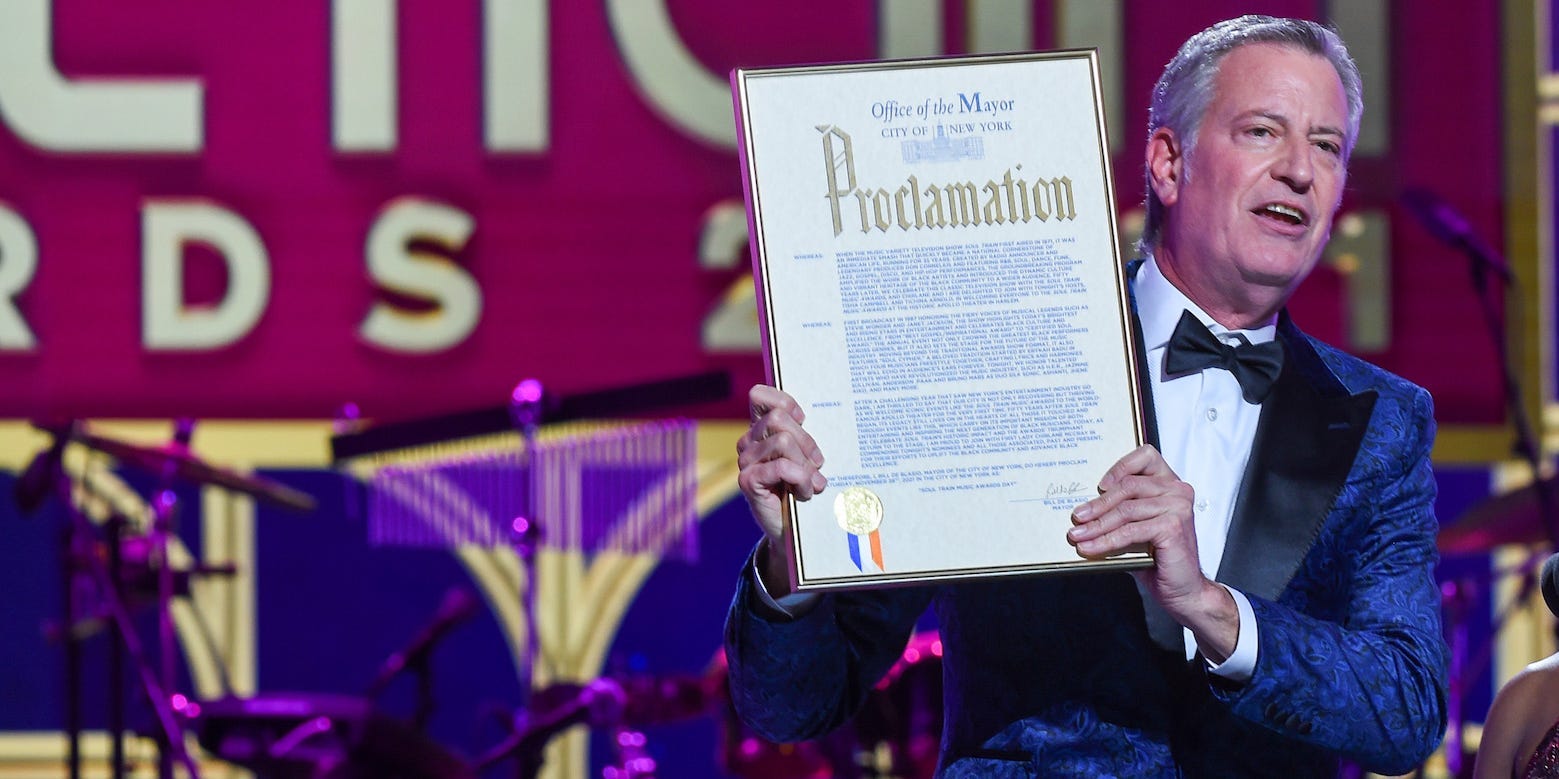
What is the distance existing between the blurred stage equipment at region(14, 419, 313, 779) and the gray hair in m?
2.97

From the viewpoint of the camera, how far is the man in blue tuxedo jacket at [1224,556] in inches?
60.3

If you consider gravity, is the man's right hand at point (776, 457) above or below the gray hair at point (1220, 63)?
below

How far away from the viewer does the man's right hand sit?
148cm

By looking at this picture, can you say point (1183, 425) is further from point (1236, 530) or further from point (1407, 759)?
point (1407, 759)

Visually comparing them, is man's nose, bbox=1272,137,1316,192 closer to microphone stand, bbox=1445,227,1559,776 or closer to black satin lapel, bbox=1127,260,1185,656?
black satin lapel, bbox=1127,260,1185,656

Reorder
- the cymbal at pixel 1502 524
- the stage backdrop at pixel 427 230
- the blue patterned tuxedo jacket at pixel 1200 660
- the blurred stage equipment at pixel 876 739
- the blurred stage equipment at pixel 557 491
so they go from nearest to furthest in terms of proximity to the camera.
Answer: the blue patterned tuxedo jacket at pixel 1200 660
the cymbal at pixel 1502 524
the blurred stage equipment at pixel 876 739
the blurred stage equipment at pixel 557 491
the stage backdrop at pixel 427 230

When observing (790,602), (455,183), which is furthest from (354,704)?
(790,602)

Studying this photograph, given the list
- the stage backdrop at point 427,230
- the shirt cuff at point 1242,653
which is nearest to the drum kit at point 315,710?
the stage backdrop at point 427,230

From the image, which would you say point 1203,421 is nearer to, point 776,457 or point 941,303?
point 941,303

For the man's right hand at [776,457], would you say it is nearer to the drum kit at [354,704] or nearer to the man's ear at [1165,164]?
the man's ear at [1165,164]

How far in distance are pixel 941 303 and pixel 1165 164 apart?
1.12 feet

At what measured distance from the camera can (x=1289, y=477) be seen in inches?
62.6

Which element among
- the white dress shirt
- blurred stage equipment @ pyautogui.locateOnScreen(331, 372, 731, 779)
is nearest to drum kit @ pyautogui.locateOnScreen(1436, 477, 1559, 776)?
blurred stage equipment @ pyautogui.locateOnScreen(331, 372, 731, 779)

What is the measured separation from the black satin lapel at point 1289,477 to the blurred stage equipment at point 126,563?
120 inches
